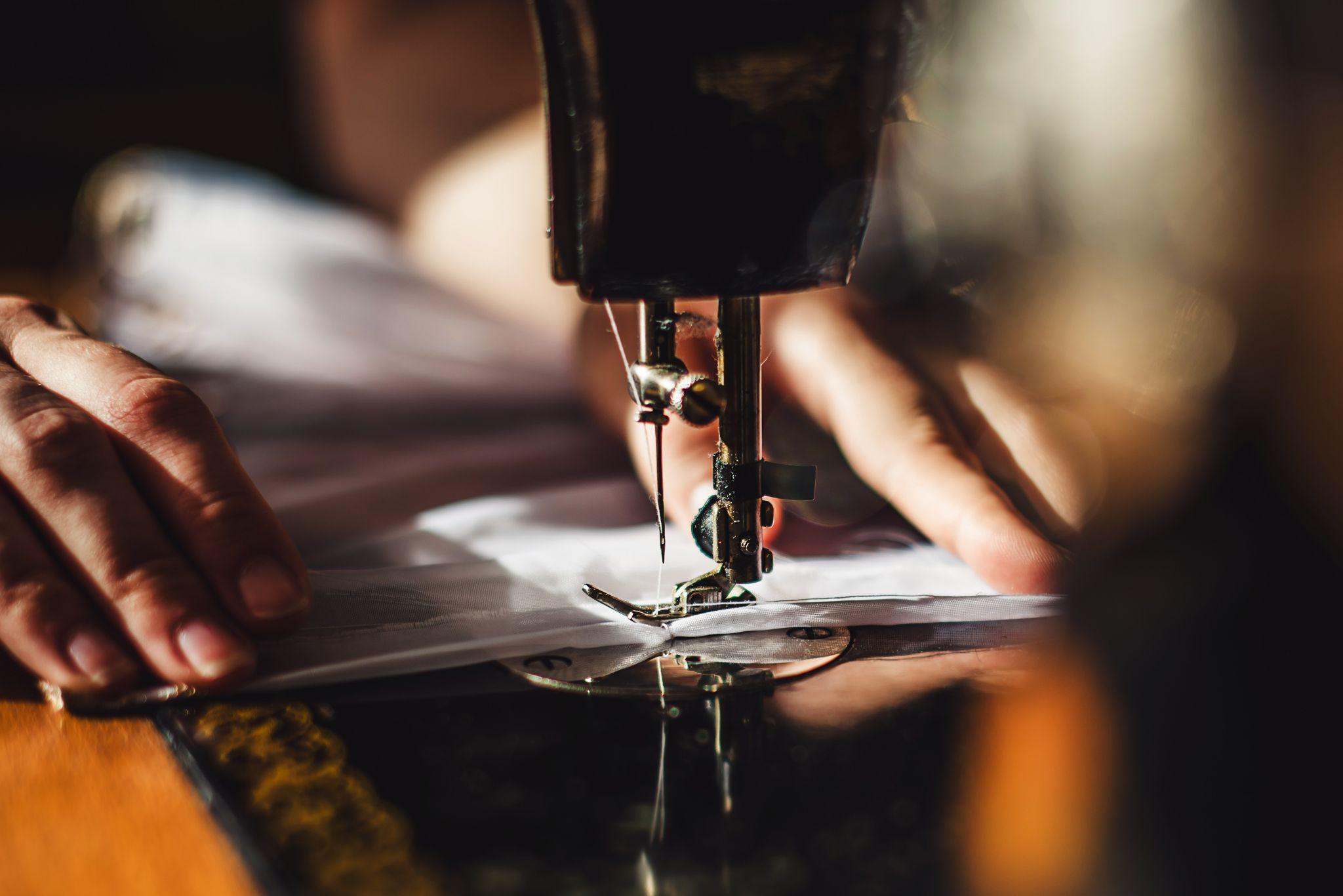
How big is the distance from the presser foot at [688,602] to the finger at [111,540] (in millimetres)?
156

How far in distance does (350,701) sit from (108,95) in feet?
6.22

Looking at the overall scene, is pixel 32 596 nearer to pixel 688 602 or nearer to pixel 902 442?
pixel 688 602

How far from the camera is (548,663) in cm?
45

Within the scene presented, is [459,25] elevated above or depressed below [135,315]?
above

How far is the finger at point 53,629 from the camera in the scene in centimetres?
40

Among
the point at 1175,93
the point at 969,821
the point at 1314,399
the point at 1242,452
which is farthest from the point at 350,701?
the point at 1175,93

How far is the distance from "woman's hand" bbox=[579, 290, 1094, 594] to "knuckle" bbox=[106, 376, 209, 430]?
243 millimetres

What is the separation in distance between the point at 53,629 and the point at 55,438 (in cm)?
9

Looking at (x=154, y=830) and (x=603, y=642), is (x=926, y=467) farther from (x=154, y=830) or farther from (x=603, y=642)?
(x=154, y=830)

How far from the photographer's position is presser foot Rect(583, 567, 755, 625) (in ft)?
1.56

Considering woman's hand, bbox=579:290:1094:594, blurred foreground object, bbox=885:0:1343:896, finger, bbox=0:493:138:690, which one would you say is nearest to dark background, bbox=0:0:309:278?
blurred foreground object, bbox=885:0:1343:896

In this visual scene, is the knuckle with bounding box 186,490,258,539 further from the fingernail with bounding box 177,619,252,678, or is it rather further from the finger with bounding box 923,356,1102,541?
the finger with bounding box 923,356,1102,541

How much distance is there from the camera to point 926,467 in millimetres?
550

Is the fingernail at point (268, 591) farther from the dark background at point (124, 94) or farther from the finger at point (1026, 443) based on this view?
the dark background at point (124, 94)
